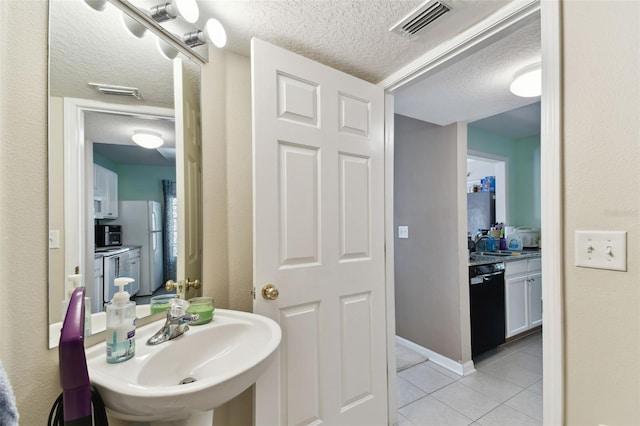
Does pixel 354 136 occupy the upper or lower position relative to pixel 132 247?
upper

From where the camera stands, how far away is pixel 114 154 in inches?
39.5

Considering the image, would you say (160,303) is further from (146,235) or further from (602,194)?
(602,194)

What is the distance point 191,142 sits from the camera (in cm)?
130

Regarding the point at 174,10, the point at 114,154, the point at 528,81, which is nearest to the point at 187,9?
the point at 174,10

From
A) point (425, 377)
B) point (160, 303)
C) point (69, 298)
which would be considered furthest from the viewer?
point (425, 377)

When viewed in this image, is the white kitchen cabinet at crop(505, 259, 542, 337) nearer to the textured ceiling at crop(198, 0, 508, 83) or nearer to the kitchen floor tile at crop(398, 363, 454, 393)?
the kitchen floor tile at crop(398, 363, 454, 393)

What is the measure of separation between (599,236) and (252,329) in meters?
1.25

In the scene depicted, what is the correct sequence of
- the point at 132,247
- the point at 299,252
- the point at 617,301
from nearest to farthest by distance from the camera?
the point at 617,301
the point at 132,247
the point at 299,252

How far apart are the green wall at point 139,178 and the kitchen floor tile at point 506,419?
89.3 inches

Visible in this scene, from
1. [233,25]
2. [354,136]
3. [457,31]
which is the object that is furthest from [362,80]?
[233,25]

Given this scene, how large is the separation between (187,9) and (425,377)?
111 inches

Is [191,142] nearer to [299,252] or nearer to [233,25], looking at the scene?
[233,25]

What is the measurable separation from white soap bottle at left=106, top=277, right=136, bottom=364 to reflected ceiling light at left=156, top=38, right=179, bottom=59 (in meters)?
0.98

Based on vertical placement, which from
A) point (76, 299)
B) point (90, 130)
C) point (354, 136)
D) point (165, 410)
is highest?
point (354, 136)
